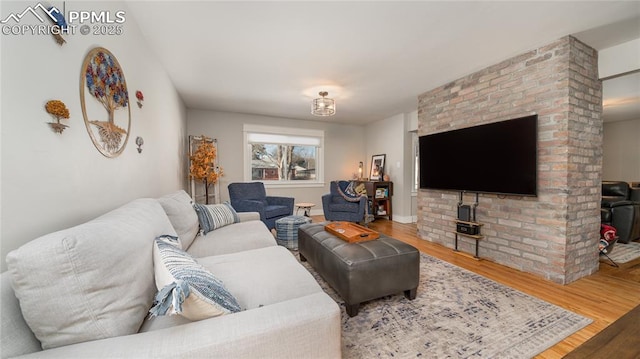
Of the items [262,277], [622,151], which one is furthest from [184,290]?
[622,151]

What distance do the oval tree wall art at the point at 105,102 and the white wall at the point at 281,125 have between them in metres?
3.14

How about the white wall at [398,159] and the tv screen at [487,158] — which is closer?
the tv screen at [487,158]

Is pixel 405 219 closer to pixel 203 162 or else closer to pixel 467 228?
pixel 467 228

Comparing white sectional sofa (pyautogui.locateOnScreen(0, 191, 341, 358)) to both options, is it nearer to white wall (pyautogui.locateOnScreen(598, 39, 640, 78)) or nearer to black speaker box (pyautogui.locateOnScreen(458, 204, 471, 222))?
black speaker box (pyautogui.locateOnScreen(458, 204, 471, 222))

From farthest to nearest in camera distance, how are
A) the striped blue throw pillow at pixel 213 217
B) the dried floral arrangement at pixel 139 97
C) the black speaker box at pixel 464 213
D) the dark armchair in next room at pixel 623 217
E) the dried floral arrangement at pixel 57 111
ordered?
the dark armchair in next room at pixel 623 217, the black speaker box at pixel 464 213, the striped blue throw pillow at pixel 213 217, the dried floral arrangement at pixel 139 97, the dried floral arrangement at pixel 57 111

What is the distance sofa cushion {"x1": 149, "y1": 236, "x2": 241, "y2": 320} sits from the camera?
72 centimetres

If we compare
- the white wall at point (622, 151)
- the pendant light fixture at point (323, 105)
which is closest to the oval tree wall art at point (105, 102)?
the pendant light fixture at point (323, 105)

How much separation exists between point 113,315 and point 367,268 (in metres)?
1.42

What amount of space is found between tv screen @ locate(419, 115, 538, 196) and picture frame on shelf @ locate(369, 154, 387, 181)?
6.25ft

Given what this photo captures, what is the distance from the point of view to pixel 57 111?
3.45 feet

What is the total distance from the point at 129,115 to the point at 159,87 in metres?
1.04

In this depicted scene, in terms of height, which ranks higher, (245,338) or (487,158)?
(487,158)

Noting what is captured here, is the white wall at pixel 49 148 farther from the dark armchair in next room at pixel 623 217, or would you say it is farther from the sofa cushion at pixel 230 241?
the dark armchair in next room at pixel 623 217

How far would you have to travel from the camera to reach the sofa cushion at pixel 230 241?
6.25ft
